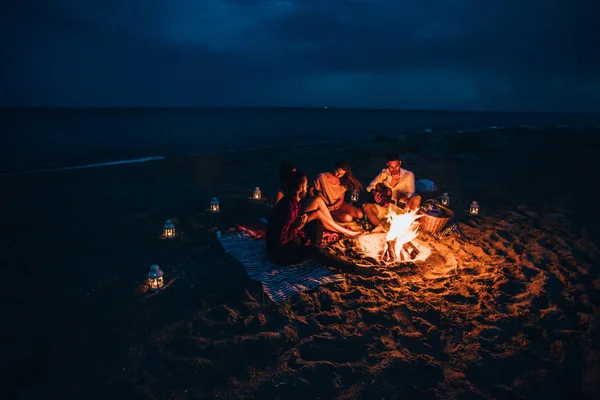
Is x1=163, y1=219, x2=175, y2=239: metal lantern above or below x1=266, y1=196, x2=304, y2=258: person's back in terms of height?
below

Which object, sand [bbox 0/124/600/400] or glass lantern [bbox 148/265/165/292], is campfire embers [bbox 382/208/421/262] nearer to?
sand [bbox 0/124/600/400]

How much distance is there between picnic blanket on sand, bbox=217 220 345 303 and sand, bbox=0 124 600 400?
156 millimetres

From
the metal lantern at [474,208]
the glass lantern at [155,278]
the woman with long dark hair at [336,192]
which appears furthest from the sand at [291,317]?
the woman with long dark hair at [336,192]

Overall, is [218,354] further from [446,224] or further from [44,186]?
[44,186]

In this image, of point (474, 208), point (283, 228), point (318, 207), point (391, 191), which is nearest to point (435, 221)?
point (391, 191)

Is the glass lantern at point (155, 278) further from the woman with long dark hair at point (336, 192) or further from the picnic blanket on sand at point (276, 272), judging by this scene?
the woman with long dark hair at point (336, 192)

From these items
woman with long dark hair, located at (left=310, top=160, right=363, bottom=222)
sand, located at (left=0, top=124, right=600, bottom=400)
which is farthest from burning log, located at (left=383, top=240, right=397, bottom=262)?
woman with long dark hair, located at (left=310, top=160, right=363, bottom=222)

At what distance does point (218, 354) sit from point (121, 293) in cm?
203

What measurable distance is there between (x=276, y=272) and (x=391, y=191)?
3184 mm

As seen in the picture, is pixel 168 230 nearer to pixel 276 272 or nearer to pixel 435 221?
pixel 276 272

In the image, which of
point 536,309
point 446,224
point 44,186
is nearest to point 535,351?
point 536,309

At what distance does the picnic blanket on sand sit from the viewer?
187 inches

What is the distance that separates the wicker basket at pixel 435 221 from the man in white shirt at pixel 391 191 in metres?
0.31

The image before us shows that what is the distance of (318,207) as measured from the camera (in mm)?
6148
